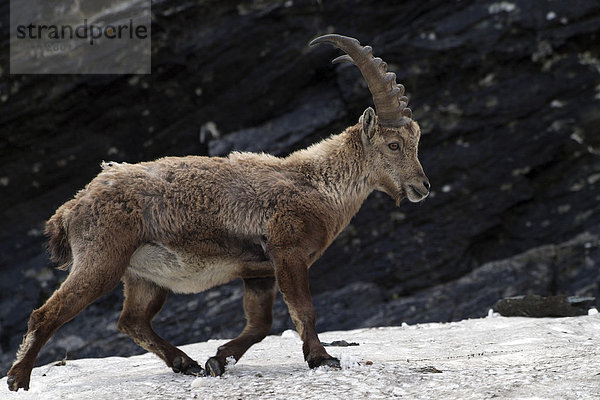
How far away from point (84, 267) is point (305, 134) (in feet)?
25.4

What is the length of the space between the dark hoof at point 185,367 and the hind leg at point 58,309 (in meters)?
1.00

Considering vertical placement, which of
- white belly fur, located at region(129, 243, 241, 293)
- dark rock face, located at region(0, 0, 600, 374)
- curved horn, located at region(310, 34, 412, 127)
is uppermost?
curved horn, located at region(310, 34, 412, 127)

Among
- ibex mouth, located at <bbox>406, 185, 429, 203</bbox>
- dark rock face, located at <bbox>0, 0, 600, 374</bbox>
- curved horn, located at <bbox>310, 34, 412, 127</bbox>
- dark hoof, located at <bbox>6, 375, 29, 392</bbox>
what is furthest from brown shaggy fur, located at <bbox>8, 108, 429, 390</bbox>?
dark rock face, located at <bbox>0, 0, 600, 374</bbox>

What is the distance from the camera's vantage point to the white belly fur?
21.1 ft

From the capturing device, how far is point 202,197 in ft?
21.6

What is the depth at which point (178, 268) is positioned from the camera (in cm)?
648

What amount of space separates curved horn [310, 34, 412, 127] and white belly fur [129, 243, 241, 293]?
2.16 metres

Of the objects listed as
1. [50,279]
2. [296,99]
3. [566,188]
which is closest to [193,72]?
[296,99]

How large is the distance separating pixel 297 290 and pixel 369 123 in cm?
194

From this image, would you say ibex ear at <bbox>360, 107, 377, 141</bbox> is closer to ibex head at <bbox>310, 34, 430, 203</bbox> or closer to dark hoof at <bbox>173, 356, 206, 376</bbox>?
ibex head at <bbox>310, 34, 430, 203</bbox>

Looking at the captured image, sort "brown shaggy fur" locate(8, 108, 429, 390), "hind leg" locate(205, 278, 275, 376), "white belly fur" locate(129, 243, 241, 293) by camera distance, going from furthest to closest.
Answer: "hind leg" locate(205, 278, 275, 376)
"white belly fur" locate(129, 243, 241, 293)
"brown shaggy fur" locate(8, 108, 429, 390)

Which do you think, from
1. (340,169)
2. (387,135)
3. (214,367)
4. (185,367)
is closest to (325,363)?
(214,367)

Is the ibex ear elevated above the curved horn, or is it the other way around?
the curved horn

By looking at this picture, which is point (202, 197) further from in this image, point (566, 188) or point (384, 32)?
point (566, 188)
